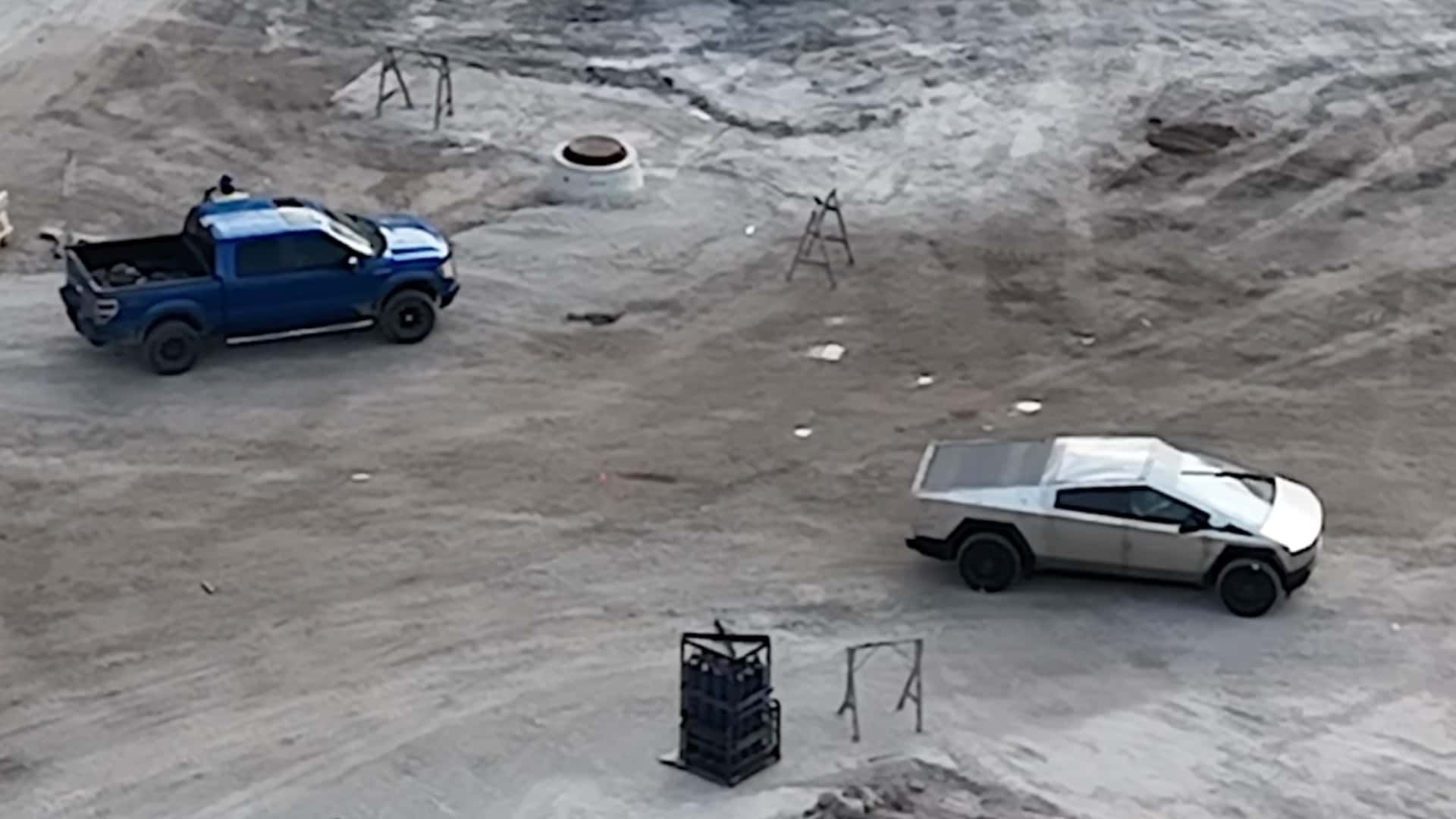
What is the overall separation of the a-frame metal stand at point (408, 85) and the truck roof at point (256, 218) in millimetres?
5671

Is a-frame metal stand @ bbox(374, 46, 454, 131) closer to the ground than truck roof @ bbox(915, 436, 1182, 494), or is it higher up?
higher up

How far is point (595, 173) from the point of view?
101 ft

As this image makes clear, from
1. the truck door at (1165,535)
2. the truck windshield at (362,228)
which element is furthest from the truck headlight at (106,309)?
the truck door at (1165,535)

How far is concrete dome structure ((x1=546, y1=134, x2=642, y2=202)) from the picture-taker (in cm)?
3091

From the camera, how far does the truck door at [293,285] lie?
87.7 ft

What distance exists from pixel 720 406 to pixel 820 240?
14.1 ft

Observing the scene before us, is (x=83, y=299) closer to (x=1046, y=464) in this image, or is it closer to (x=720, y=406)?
(x=720, y=406)

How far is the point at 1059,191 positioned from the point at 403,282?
8.60m

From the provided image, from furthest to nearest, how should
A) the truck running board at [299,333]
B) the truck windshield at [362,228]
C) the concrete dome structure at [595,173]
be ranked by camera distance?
the concrete dome structure at [595,173], the truck windshield at [362,228], the truck running board at [299,333]

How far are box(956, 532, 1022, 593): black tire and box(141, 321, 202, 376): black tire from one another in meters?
8.76

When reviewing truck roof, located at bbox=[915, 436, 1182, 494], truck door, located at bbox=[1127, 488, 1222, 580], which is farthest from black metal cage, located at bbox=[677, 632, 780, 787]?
truck door, located at bbox=[1127, 488, 1222, 580]

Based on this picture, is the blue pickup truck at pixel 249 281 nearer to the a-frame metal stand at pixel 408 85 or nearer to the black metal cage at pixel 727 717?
the a-frame metal stand at pixel 408 85

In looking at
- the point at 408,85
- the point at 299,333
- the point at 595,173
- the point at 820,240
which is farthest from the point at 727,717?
the point at 408,85

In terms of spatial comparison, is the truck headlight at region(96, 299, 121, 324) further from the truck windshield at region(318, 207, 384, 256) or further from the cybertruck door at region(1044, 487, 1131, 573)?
the cybertruck door at region(1044, 487, 1131, 573)
